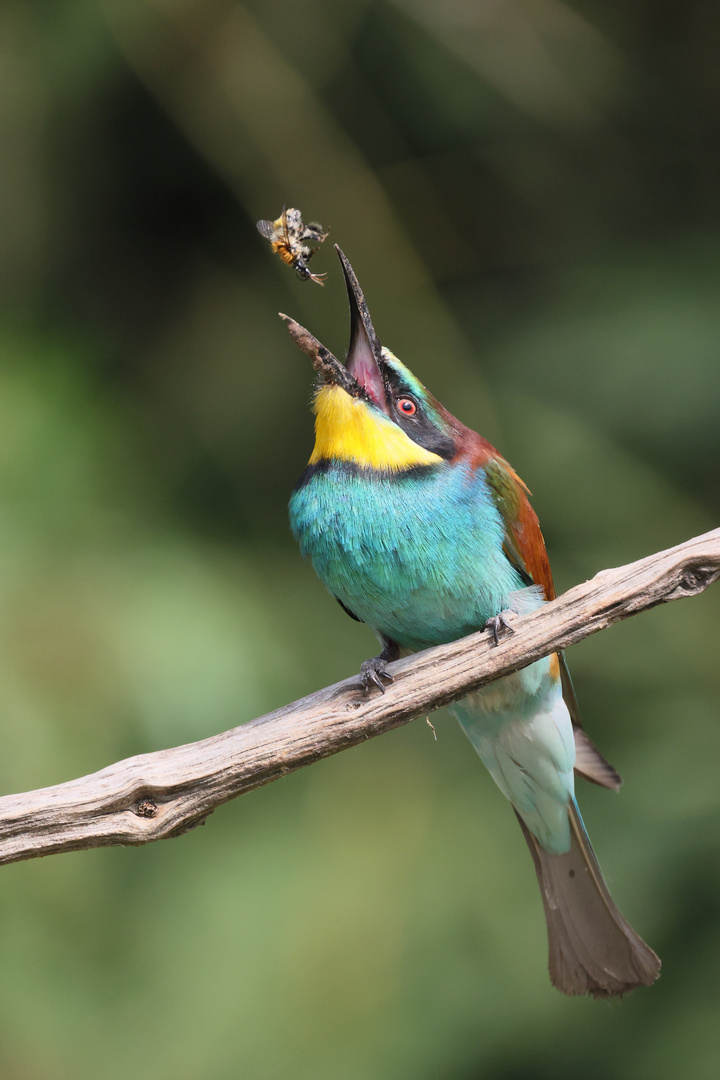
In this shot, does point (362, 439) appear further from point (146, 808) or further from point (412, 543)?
point (146, 808)

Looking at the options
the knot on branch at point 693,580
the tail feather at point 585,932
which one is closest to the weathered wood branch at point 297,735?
the knot on branch at point 693,580

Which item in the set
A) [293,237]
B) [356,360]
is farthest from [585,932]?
[293,237]

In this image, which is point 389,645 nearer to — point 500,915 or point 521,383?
point 500,915

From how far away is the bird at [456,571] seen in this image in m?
1.83

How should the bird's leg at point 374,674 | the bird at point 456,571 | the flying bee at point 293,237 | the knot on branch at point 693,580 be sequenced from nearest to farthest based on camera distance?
the knot on branch at point 693,580 → the bird's leg at point 374,674 → the bird at point 456,571 → the flying bee at point 293,237

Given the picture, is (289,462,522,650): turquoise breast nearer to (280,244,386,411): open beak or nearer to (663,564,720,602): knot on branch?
(280,244,386,411): open beak

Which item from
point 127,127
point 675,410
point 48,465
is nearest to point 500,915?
point 675,410

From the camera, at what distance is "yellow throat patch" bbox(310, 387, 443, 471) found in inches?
73.6

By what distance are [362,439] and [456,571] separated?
295 millimetres

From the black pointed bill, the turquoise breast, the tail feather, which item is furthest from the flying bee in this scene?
A: the tail feather

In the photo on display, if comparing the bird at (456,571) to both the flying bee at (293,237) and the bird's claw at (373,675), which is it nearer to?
the bird's claw at (373,675)

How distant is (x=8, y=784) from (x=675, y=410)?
222cm

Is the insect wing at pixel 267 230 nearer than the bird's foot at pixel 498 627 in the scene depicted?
No

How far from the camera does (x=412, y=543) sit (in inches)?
70.9
